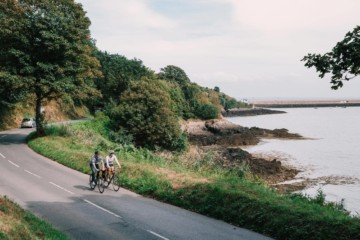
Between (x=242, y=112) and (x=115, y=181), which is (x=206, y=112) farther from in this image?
(x=242, y=112)

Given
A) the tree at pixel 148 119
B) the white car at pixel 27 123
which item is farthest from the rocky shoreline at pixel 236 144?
the white car at pixel 27 123

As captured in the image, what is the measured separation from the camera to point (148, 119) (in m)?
45.5

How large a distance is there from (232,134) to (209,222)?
6479 cm

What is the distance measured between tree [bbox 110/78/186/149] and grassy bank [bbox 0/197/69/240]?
30.6 meters

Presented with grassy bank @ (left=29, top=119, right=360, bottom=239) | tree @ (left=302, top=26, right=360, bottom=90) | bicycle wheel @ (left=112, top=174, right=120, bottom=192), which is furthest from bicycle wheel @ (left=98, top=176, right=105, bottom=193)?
tree @ (left=302, top=26, right=360, bottom=90)

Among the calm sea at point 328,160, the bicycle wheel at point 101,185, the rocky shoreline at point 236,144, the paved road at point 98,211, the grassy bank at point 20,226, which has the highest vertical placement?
the grassy bank at point 20,226

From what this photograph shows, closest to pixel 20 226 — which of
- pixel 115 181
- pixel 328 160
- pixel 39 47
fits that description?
pixel 115 181

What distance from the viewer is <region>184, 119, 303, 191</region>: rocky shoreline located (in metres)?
42.5

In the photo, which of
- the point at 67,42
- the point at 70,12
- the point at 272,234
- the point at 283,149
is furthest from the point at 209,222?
the point at 283,149

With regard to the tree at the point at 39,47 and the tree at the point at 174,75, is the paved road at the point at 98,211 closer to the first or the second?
the tree at the point at 39,47

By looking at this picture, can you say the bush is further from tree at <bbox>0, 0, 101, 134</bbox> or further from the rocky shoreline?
tree at <bbox>0, 0, 101, 134</bbox>

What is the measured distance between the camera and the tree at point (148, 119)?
45.4 m

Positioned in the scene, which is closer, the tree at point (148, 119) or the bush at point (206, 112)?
the tree at point (148, 119)

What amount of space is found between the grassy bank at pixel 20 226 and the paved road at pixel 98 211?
1.35 metres
